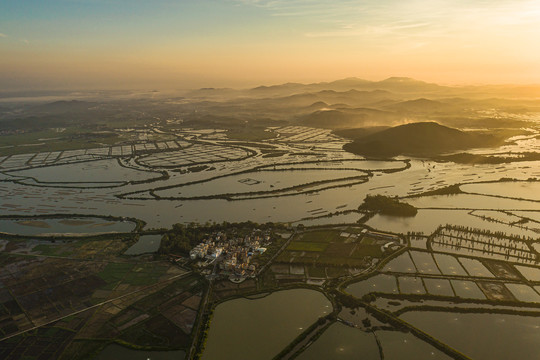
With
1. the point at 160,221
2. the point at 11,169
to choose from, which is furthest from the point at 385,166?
the point at 11,169

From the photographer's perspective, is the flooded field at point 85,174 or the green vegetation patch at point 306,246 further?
the flooded field at point 85,174

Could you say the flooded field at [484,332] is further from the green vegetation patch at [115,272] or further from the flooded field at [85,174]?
the flooded field at [85,174]

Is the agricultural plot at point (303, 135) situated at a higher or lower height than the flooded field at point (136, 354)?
higher

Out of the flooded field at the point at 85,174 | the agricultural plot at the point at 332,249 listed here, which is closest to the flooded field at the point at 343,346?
the agricultural plot at the point at 332,249

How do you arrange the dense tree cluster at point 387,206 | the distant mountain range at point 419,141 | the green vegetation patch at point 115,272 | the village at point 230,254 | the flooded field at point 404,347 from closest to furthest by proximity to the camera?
the flooded field at point 404,347 → the green vegetation patch at point 115,272 → the village at point 230,254 → the dense tree cluster at point 387,206 → the distant mountain range at point 419,141

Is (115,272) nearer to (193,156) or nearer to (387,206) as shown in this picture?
(387,206)

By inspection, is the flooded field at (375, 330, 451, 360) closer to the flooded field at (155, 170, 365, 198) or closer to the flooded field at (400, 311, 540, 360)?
the flooded field at (400, 311, 540, 360)

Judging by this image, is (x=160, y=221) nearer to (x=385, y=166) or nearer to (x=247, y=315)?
(x=247, y=315)
